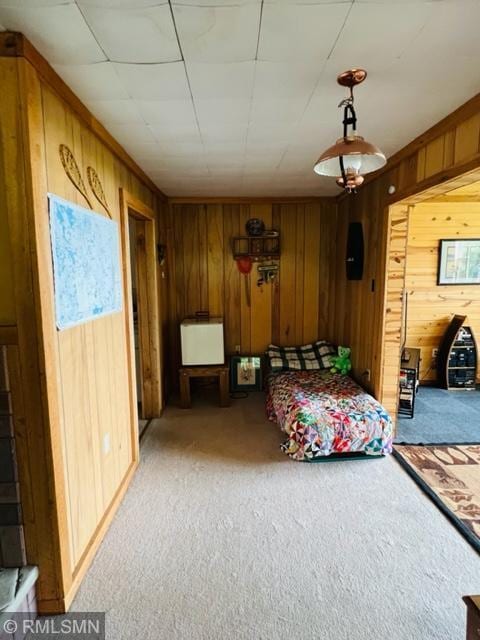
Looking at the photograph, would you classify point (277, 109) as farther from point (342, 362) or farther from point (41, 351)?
point (342, 362)

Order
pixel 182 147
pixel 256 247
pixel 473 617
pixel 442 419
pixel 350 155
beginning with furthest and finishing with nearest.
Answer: pixel 256 247
pixel 442 419
pixel 182 147
pixel 350 155
pixel 473 617

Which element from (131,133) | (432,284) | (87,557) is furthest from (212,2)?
(432,284)

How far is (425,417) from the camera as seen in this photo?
11.7 ft

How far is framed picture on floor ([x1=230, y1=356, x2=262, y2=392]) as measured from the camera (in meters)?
4.20

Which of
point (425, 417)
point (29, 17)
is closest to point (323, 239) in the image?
point (425, 417)

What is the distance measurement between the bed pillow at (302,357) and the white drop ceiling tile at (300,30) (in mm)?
3049

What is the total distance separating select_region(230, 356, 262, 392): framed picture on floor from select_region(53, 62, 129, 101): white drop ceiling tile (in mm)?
3057

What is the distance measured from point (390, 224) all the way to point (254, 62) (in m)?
1.82

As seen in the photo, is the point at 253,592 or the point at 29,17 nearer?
the point at 29,17

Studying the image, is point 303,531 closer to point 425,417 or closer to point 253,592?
point 253,592

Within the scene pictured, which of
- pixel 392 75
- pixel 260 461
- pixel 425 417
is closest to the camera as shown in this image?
pixel 392 75

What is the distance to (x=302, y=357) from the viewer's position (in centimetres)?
410

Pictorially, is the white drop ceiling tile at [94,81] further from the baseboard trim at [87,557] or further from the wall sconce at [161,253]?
the baseboard trim at [87,557]

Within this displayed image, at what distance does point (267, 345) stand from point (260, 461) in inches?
73.5
